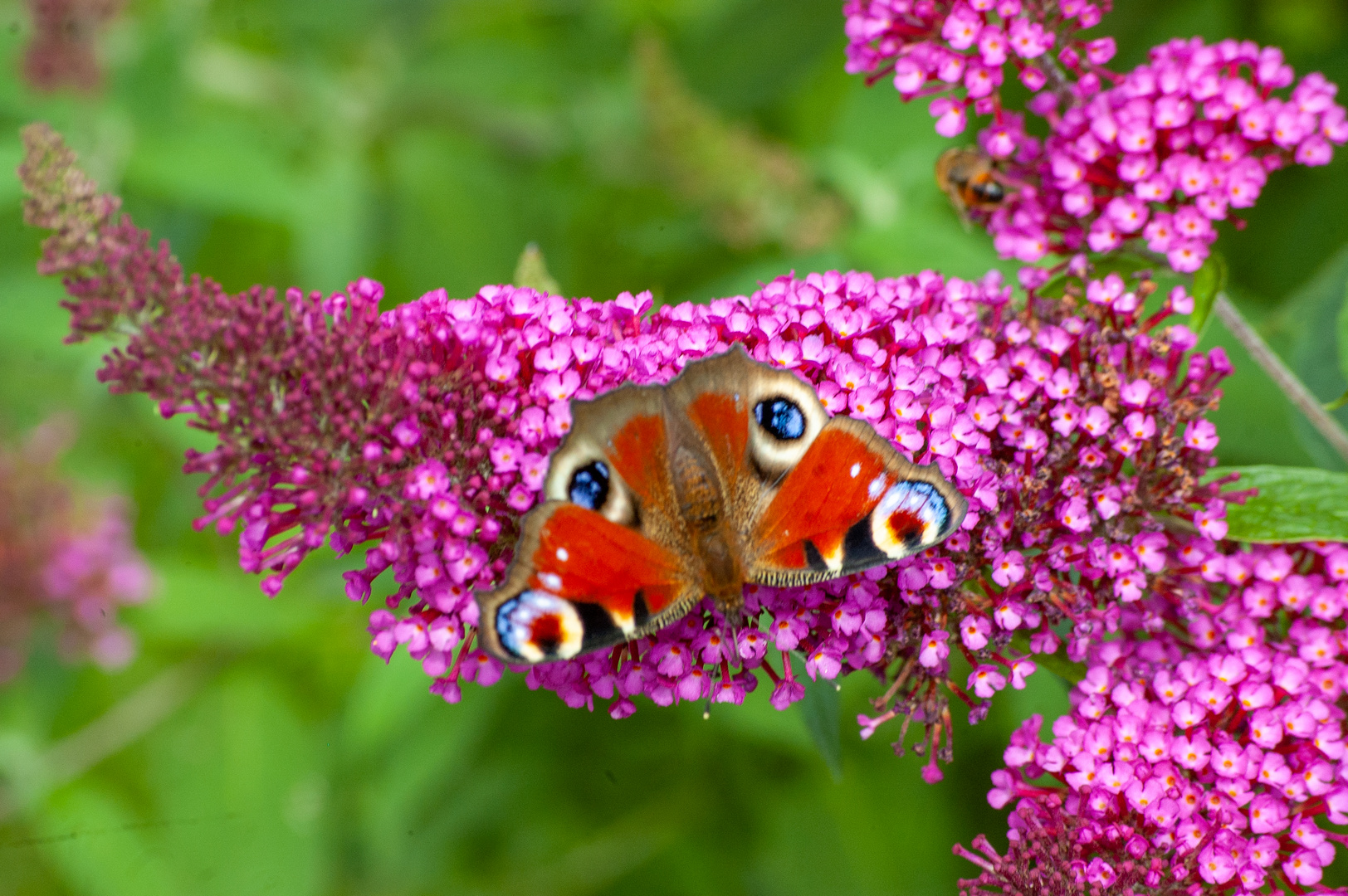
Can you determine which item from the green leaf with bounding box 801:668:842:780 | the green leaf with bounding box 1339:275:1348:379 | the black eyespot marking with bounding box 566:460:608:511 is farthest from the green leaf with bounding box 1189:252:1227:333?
the black eyespot marking with bounding box 566:460:608:511

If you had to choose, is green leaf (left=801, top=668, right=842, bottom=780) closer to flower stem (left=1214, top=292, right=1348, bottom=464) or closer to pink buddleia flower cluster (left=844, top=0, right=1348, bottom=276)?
pink buddleia flower cluster (left=844, top=0, right=1348, bottom=276)

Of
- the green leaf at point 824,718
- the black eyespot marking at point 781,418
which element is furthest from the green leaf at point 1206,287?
the green leaf at point 824,718

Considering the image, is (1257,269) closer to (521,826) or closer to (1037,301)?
(1037,301)

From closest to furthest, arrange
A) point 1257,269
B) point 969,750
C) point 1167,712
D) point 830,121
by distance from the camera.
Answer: point 1167,712 < point 969,750 < point 1257,269 < point 830,121

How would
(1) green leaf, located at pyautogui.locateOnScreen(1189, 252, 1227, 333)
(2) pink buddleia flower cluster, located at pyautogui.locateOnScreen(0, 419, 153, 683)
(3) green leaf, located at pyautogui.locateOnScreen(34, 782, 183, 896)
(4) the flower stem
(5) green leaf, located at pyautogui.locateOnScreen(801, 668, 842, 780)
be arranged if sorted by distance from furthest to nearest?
(2) pink buddleia flower cluster, located at pyautogui.locateOnScreen(0, 419, 153, 683)
(3) green leaf, located at pyautogui.locateOnScreen(34, 782, 183, 896)
(4) the flower stem
(1) green leaf, located at pyautogui.locateOnScreen(1189, 252, 1227, 333)
(5) green leaf, located at pyautogui.locateOnScreen(801, 668, 842, 780)

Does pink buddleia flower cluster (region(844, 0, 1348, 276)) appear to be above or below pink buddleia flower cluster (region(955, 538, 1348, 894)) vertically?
above

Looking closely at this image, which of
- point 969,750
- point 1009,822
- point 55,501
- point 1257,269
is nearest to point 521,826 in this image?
point 969,750

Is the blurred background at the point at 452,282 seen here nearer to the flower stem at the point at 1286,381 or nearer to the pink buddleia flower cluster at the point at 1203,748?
the flower stem at the point at 1286,381

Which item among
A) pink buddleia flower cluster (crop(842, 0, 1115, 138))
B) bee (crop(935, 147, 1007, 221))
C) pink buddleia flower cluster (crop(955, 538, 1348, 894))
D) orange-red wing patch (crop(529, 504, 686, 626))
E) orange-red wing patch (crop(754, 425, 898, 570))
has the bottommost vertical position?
pink buddleia flower cluster (crop(955, 538, 1348, 894))
